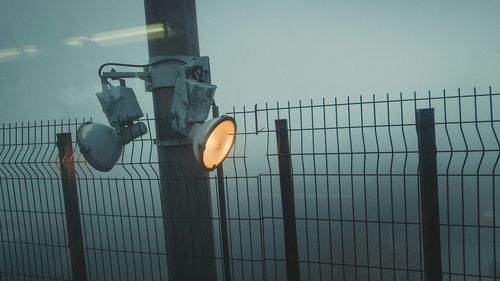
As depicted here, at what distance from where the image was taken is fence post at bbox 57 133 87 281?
294 cm

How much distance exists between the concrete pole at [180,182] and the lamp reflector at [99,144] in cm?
30

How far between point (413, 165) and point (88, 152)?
7.32 ft

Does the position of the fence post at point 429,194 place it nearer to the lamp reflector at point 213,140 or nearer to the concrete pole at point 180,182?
the lamp reflector at point 213,140

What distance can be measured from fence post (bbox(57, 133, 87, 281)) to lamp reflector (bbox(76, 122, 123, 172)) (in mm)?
950

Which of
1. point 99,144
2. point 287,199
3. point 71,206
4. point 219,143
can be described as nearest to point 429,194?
point 287,199

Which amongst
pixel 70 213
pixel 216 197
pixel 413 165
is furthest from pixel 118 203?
pixel 413 165

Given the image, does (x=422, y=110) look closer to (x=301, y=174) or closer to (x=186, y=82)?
(x=301, y=174)

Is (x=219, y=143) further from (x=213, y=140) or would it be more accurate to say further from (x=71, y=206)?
(x=71, y=206)

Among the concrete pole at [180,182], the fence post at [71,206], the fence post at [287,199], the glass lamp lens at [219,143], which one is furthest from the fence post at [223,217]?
the fence post at [71,206]

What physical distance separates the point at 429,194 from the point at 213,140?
1532mm

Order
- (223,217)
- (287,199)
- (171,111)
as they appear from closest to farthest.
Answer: (171,111), (287,199), (223,217)

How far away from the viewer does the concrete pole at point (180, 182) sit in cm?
219

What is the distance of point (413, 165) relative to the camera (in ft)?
7.68

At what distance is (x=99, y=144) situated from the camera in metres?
2.12
